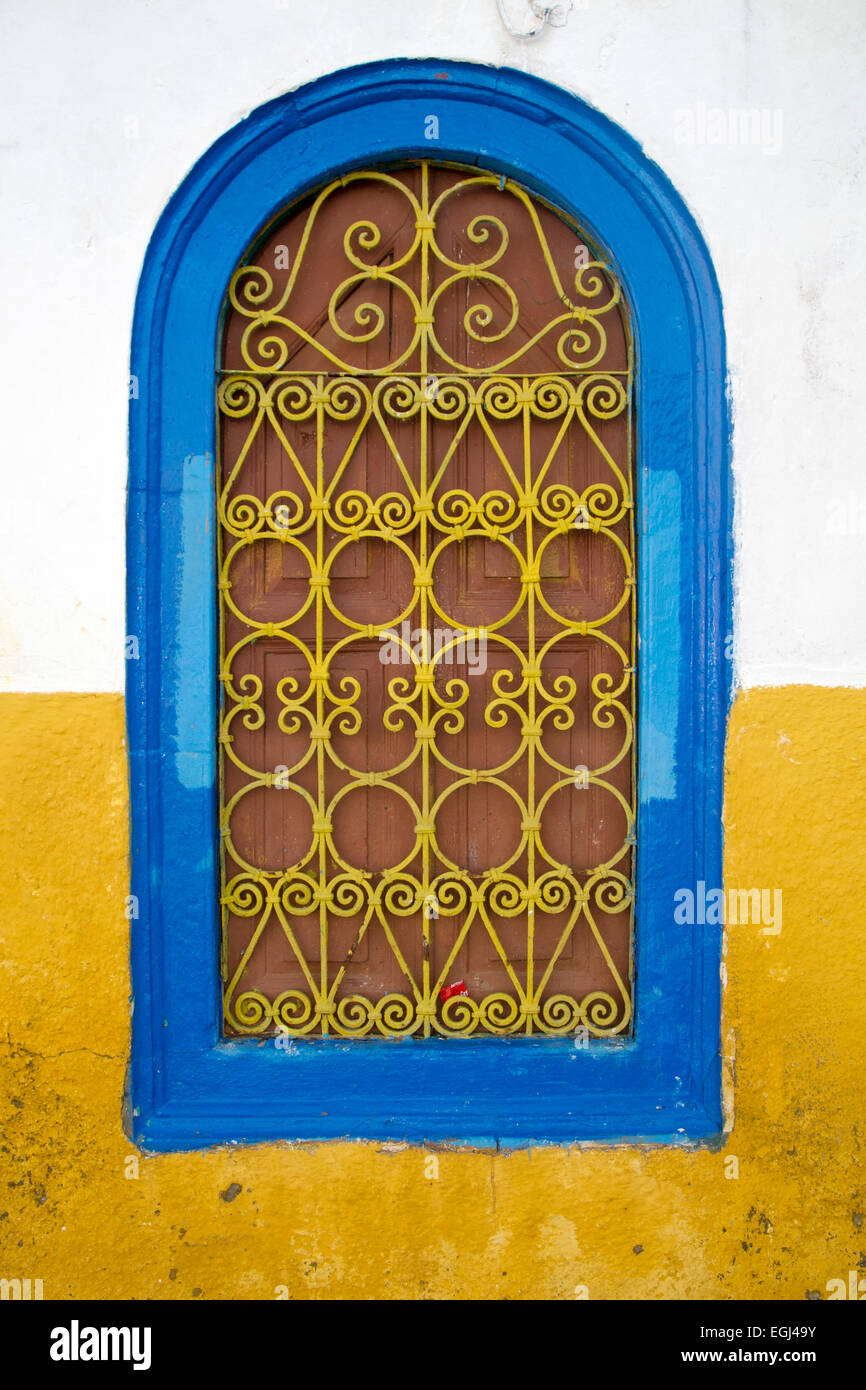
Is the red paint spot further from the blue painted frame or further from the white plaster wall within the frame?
the white plaster wall

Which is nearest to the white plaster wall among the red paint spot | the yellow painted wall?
the yellow painted wall

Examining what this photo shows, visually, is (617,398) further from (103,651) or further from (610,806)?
(103,651)

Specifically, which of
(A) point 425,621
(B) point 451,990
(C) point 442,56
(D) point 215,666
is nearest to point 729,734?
(A) point 425,621

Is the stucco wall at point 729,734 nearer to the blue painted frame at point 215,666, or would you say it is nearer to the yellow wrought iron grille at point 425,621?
the blue painted frame at point 215,666

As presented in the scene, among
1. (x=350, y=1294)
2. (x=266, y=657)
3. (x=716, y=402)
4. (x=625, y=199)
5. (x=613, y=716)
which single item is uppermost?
(x=625, y=199)

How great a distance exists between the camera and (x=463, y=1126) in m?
2.24

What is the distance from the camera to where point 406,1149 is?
7.34 feet

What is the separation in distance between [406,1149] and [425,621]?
138cm

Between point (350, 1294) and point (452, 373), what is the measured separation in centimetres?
242

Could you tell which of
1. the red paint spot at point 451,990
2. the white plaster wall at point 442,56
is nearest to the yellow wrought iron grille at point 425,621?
the red paint spot at point 451,990

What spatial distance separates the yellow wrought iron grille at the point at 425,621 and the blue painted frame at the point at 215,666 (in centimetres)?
8

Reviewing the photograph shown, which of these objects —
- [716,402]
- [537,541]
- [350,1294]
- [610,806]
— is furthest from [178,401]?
[350,1294]

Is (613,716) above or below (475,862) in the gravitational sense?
above

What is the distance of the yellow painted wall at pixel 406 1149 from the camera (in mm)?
2207
